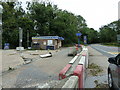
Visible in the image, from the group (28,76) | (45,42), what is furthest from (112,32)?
(28,76)

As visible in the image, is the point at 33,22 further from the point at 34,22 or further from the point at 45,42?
the point at 45,42

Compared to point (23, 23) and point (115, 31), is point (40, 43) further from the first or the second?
point (115, 31)

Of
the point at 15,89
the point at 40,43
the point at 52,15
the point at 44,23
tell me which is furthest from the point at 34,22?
the point at 15,89

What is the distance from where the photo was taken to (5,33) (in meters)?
32.9

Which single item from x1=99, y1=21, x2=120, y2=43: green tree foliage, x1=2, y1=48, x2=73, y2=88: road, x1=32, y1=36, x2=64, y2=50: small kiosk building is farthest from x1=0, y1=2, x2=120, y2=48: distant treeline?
x1=99, y1=21, x2=120, y2=43: green tree foliage

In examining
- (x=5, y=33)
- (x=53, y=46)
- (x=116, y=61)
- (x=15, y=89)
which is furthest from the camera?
(x=5, y=33)

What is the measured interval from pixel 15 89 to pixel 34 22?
1407 inches

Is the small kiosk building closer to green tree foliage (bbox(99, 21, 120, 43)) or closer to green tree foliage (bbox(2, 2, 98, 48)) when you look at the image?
green tree foliage (bbox(2, 2, 98, 48))

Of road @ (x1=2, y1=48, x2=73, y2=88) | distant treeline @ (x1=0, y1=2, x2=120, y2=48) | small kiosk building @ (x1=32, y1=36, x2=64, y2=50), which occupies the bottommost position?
road @ (x1=2, y1=48, x2=73, y2=88)

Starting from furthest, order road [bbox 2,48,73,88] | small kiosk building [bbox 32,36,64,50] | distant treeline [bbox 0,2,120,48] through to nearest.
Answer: distant treeline [bbox 0,2,120,48] < small kiosk building [bbox 32,36,64,50] < road [bbox 2,48,73,88]

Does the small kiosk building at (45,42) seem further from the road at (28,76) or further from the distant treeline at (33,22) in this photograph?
the road at (28,76)

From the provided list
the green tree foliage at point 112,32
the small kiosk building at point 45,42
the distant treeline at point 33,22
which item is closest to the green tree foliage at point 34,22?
the distant treeline at point 33,22

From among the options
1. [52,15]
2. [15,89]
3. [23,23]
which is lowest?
[15,89]

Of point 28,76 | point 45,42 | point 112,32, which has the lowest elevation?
point 28,76
